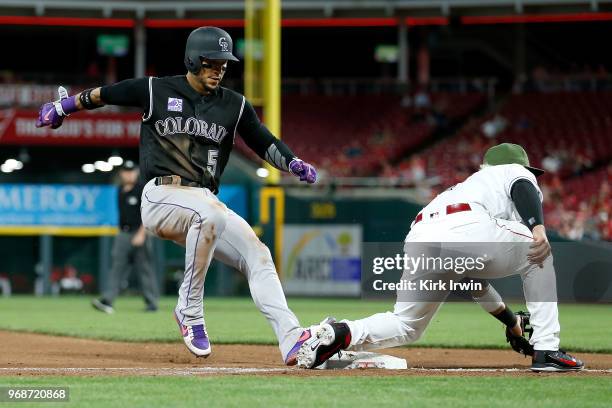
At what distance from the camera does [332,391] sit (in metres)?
5.47

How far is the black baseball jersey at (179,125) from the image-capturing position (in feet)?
22.5

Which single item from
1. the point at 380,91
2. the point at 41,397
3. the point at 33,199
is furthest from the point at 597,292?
the point at 380,91

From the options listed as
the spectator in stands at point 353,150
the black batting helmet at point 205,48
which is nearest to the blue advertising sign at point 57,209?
the spectator in stands at point 353,150

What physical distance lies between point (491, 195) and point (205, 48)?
1.93 metres

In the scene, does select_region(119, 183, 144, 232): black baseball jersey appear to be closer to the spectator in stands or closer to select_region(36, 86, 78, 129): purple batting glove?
select_region(36, 86, 78, 129): purple batting glove

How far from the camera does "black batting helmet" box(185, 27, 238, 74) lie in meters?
6.86

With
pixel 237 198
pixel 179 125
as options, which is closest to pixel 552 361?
pixel 179 125

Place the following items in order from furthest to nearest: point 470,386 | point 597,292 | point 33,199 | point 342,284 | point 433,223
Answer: point 33,199
point 342,284
point 597,292
point 433,223
point 470,386

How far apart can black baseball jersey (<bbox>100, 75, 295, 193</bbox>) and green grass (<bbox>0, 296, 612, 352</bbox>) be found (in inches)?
111

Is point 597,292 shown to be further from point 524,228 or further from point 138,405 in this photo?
point 138,405

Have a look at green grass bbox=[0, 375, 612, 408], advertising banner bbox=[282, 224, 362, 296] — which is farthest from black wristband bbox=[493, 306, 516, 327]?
advertising banner bbox=[282, 224, 362, 296]

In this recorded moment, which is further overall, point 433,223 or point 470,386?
point 433,223

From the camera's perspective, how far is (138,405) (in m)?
4.94

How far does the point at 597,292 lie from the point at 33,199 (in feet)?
41.3
